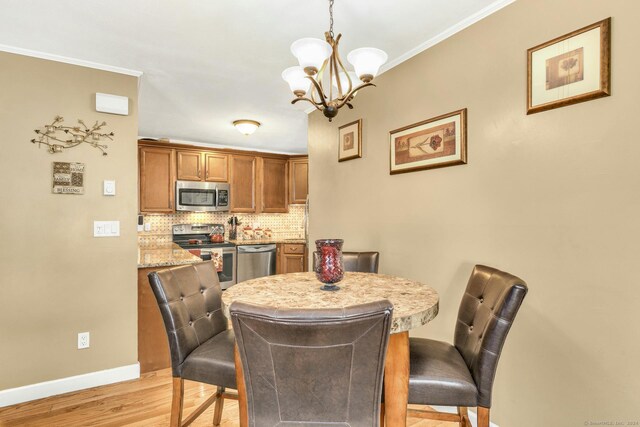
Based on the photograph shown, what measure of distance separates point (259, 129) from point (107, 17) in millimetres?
2629

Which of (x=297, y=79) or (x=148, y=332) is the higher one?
(x=297, y=79)

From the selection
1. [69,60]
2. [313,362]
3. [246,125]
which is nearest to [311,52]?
[313,362]

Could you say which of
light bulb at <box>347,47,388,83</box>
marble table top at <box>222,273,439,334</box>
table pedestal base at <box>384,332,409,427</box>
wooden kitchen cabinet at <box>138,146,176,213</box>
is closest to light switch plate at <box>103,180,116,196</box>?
marble table top at <box>222,273,439,334</box>

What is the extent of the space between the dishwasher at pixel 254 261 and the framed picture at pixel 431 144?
10.1 ft

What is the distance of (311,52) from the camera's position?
1516 millimetres

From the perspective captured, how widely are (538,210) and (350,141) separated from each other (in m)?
1.69

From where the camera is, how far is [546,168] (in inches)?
65.3

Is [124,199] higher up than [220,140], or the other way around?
[220,140]

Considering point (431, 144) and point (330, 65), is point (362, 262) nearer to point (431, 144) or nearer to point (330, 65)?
point (431, 144)

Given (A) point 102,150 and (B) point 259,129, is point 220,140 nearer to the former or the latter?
(B) point 259,129

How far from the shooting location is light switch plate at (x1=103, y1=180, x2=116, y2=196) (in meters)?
2.60

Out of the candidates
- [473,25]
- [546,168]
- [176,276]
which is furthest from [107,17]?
[546,168]

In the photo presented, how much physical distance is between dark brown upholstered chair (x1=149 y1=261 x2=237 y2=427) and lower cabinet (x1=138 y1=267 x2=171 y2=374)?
117cm

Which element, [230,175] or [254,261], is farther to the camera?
[230,175]
